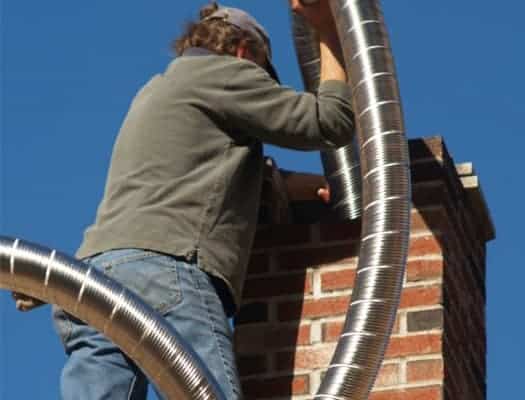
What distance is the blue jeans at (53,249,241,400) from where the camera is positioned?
17.1 ft

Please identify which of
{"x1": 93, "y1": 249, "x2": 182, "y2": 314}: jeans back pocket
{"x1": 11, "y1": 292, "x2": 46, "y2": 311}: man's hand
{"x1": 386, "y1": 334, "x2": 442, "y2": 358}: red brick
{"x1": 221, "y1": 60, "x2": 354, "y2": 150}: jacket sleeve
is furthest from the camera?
{"x1": 386, "y1": 334, "x2": 442, "y2": 358}: red brick

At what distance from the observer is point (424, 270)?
6320mm

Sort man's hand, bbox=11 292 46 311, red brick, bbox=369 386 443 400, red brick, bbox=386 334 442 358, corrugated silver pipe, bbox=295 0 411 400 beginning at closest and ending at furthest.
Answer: corrugated silver pipe, bbox=295 0 411 400, man's hand, bbox=11 292 46 311, red brick, bbox=369 386 443 400, red brick, bbox=386 334 442 358

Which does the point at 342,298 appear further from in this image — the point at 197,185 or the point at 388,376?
the point at 197,185

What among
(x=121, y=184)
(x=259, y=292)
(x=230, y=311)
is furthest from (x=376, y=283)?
(x=259, y=292)

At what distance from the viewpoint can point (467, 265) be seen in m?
6.86

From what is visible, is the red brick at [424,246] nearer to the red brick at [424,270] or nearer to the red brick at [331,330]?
the red brick at [424,270]

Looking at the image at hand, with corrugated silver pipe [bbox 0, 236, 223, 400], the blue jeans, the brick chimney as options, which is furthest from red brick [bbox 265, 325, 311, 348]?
corrugated silver pipe [bbox 0, 236, 223, 400]

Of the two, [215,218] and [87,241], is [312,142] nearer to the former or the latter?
[215,218]

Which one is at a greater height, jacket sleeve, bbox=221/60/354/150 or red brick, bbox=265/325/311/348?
jacket sleeve, bbox=221/60/354/150

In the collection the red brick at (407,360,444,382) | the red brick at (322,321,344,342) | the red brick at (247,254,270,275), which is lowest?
the red brick at (407,360,444,382)

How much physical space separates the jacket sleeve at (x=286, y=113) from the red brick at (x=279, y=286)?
887 millimetres

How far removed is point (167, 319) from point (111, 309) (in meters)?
0.29

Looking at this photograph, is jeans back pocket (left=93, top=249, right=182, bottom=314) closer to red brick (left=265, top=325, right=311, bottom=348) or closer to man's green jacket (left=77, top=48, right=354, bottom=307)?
man's green jacket (left=77, top=48, right=354, bottom=307)
